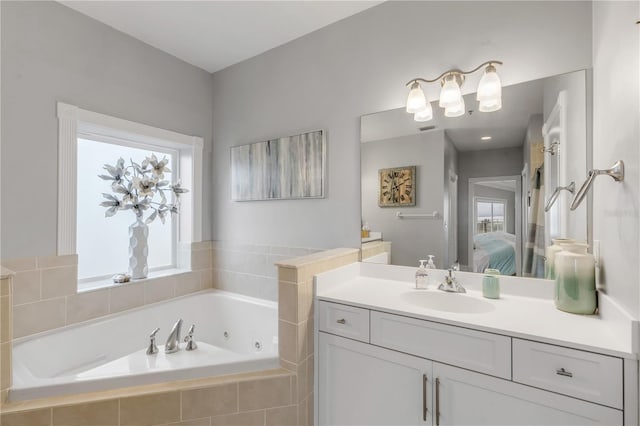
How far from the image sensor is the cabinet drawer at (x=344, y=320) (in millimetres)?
1387

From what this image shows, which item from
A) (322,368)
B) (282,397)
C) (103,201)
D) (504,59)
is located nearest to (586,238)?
(504,59)

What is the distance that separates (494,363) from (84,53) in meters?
2.82

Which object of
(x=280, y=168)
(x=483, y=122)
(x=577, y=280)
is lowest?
(x=577, y=280)

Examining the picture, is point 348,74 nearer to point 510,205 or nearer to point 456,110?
point 456,110

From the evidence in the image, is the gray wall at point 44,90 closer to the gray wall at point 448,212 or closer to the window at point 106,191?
the window at point 106,191

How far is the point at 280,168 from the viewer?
2324mm

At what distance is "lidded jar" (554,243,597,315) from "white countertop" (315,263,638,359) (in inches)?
1.3

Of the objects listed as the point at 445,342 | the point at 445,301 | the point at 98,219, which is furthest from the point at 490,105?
the point at 98,219

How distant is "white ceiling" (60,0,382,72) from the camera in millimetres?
1904

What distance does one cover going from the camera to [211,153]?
2781 millimetres

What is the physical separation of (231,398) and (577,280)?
5.19 ft

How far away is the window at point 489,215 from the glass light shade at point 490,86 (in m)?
0.53

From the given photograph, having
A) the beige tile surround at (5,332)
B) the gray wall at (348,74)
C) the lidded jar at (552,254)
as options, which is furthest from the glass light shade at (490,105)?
the beige tile surround at (5,332)

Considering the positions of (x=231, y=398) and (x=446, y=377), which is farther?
(x=231, y=398)
